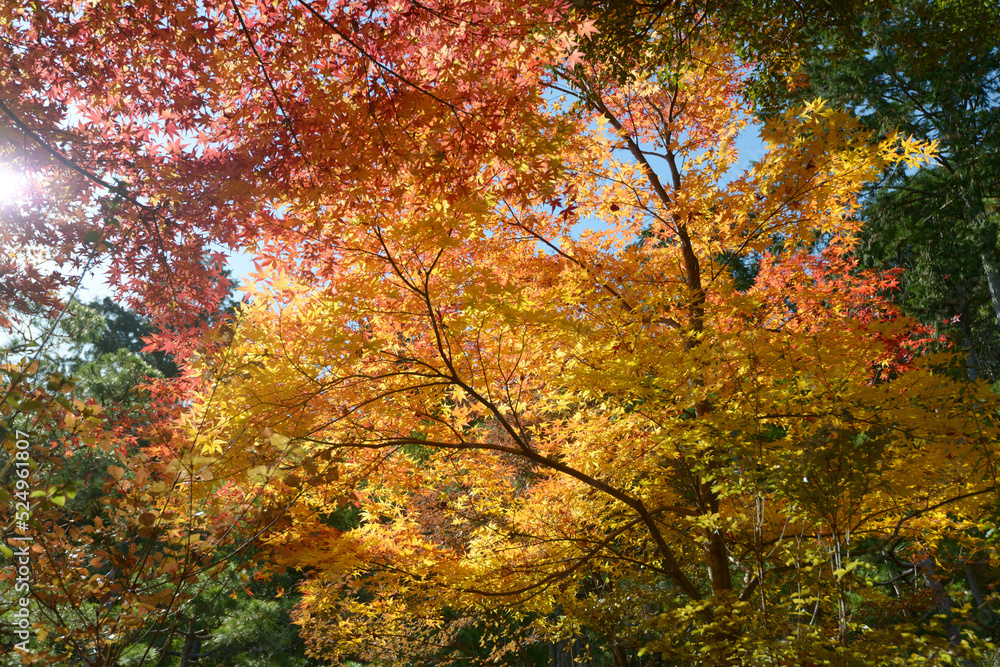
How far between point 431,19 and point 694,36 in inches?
75.8

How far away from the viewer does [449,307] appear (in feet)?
12.4

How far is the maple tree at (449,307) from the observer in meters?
2.93

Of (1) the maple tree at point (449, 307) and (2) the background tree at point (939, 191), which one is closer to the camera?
(1) the maple tree at point (449, 307)

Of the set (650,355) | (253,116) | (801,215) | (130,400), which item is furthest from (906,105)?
(130,400)

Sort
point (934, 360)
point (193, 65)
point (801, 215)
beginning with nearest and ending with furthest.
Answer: point (193, 65)
point (934, 360)
point (801, 215)

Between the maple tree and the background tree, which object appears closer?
the maple tree

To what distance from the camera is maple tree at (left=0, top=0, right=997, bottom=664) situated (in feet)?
9.61

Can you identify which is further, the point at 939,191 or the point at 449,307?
the point at 939,191

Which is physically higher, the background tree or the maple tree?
the background tree

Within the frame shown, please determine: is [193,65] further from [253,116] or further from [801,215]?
[801,215]

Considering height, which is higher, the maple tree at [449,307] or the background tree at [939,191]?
the background tree at [939,191]

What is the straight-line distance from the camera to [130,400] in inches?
397

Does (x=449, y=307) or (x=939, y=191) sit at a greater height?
(x=939, y=191)

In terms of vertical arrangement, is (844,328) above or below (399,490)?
above
